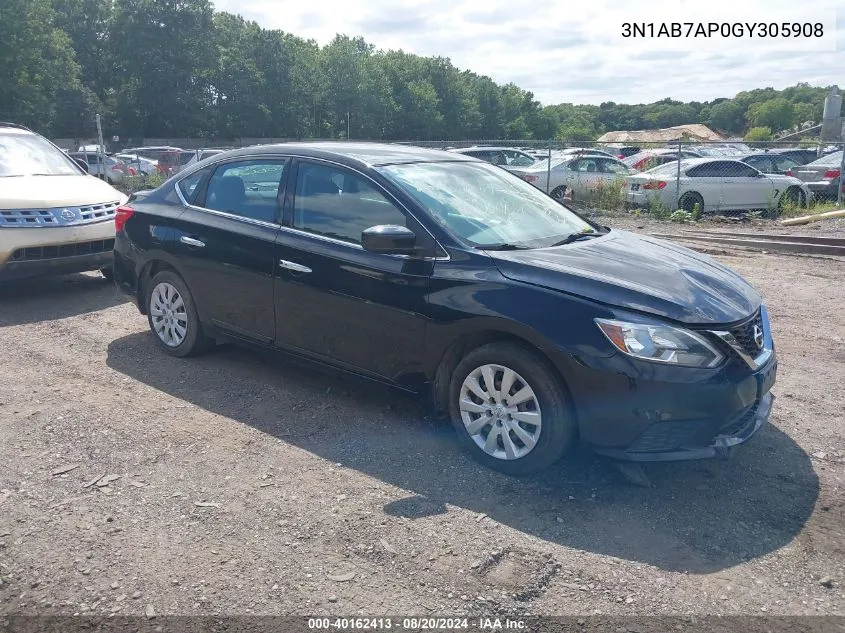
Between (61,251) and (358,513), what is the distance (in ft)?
18.5

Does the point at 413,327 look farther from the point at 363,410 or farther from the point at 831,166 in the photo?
the point at 831,166

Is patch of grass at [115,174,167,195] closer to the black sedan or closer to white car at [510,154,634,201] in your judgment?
white car at [510,154,634,201]

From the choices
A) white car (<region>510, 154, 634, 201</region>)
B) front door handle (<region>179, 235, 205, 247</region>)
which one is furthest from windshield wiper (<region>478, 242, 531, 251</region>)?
white car (<region>510, 154, 634, 201</region>)

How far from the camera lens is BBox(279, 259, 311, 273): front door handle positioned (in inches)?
204

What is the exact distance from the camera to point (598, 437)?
404 cm

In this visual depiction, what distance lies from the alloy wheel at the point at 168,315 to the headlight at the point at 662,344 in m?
3.56

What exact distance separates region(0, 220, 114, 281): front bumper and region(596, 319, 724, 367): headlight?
622 cm

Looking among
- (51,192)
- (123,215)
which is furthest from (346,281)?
(51,192)

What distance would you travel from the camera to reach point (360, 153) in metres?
5.40

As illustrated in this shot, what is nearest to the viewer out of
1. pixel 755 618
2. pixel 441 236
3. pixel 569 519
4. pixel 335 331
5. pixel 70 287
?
pixel 755 618

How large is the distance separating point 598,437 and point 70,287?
23.7 ft

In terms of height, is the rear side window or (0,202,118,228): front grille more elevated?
the rear side window

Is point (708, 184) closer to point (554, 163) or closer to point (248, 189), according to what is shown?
point (554, 163)

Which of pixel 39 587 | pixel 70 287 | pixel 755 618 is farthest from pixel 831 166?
pixel 39 587
